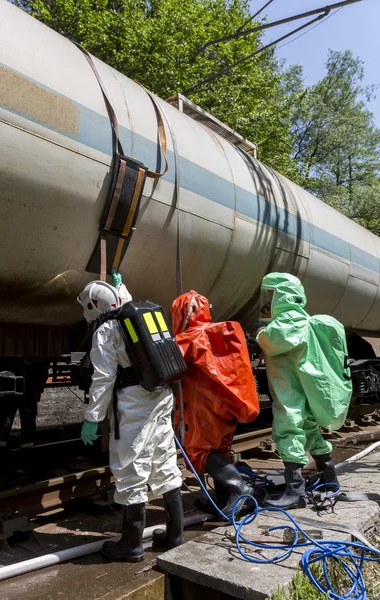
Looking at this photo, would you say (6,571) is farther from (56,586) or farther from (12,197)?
(12,197)

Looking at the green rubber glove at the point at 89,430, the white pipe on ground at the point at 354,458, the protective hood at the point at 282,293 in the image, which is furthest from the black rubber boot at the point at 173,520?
the white pipe on ground at the point at 354,458

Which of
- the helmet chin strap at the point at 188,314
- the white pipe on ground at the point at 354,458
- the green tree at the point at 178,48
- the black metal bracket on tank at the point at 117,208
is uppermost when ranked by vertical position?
the green tree at the point at 178,48

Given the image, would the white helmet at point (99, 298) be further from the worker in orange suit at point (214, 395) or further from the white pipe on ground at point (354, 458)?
the white pipe on ground at point (354, 458)

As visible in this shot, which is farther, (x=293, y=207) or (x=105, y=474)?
(x=293, y=207)

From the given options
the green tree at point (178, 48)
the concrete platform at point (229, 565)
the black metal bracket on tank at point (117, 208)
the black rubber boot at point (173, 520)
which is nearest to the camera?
the concrete platform at point (229, 565)

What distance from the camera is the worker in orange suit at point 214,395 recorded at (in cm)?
322

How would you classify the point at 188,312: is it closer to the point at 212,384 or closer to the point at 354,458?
the point at 212,384

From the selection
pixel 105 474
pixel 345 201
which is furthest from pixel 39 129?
pixel 345 201

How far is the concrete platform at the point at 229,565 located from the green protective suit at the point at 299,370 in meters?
0.51

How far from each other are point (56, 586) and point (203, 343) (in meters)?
1.59

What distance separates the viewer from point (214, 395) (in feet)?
10.6

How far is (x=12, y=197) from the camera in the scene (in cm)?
286

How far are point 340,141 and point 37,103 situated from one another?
2588cm

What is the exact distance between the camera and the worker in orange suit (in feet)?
10.6
